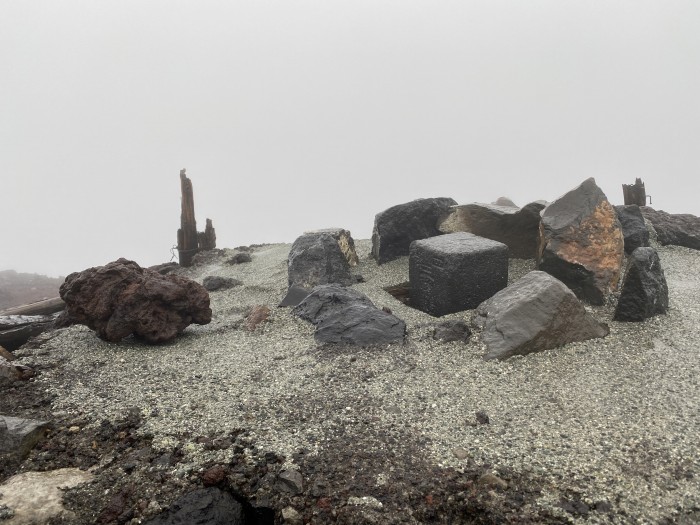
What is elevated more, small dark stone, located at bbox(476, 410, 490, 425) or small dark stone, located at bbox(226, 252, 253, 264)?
small dark stone, located at bbox(226, 252, 253, 264)

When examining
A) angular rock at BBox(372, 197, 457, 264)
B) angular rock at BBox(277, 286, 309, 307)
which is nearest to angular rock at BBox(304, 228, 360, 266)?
angular rock at BBox(372, 197, 457, 264)

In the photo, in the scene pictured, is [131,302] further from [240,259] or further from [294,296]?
[240,259]

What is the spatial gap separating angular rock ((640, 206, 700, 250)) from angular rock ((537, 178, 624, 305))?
363 centimetres

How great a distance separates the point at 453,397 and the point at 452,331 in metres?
1.59

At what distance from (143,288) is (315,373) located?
313cm

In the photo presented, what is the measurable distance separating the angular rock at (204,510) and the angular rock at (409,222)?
24.5 feet

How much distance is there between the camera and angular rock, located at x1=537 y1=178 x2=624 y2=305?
7.97 m

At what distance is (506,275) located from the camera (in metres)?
8.19

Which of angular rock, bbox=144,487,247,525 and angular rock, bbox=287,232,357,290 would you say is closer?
angular rock, bbox=144,487,247,525

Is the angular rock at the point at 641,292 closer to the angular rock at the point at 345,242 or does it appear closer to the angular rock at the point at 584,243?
the angular rock at the point at 584,243

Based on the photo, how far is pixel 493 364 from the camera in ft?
20.3

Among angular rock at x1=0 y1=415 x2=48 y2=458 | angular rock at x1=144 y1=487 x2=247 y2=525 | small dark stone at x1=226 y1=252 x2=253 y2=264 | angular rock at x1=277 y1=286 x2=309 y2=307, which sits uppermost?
small dark stone at x1=226 y1=252 x2=253 y2=264

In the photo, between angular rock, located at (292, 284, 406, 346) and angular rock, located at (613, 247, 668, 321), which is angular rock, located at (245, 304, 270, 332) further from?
angular rock, located at (613, 247, 668, 321)

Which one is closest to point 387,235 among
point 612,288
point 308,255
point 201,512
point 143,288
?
point 308,255
